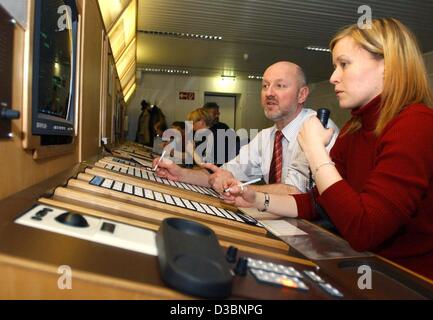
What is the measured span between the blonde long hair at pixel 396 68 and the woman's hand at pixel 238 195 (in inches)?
20.4

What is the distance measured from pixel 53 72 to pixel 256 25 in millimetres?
4964

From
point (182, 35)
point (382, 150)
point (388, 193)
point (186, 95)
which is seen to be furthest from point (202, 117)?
point (186, 95)

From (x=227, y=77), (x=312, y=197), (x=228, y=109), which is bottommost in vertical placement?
(x=312, y=197)

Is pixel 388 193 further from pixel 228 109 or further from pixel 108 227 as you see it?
pixel 228 109

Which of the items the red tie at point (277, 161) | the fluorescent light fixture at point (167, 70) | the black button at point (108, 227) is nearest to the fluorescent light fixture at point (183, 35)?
the fluorescent light fixture at point (167, 70)

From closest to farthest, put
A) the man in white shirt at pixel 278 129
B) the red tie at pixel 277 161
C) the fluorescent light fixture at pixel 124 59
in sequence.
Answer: the man in white shirt at pixel 278 129, the red tie at pixel 277 161, the fluorescent light fixture at pixel 124 59

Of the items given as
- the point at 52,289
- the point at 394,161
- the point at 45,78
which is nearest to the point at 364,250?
the point at 394,161

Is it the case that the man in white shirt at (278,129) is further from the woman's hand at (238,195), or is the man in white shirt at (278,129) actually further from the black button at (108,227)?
the black button at (108,227)

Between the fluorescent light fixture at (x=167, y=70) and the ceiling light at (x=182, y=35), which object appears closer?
the ceiling light at (x=182, y=35)

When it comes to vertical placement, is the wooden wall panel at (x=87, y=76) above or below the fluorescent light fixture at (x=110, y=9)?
below

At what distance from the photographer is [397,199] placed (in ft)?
3.16

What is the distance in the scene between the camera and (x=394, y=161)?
987 millimetres

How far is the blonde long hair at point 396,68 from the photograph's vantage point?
113cm

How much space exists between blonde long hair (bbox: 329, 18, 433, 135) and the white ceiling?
376 centimetres
